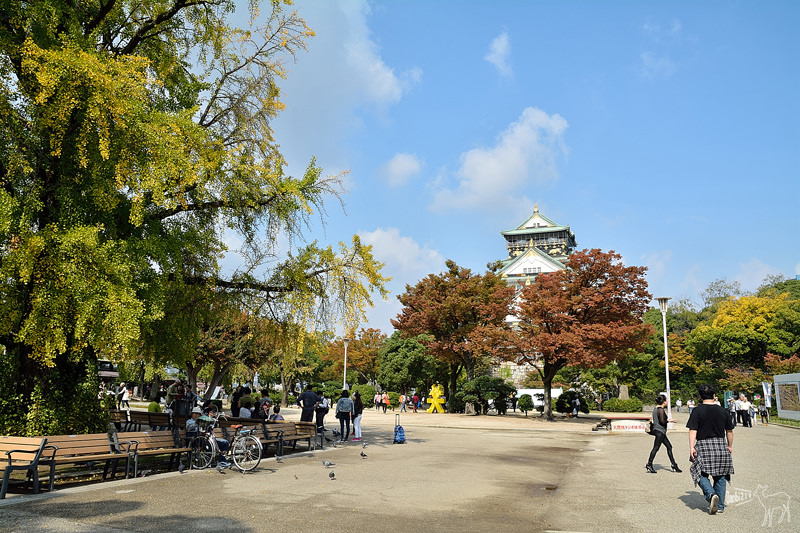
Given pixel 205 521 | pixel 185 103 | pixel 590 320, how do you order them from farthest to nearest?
pixel 590 320, pixel 185 103, pixel 205 521

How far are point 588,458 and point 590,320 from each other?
1807 cm

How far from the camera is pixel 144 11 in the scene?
1251cm

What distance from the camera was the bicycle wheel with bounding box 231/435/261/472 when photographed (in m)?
10.4

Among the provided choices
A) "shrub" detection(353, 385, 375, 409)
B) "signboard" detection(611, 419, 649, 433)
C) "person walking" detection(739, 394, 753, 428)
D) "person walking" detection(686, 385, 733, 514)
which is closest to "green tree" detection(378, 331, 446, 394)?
"shrub" detection(353, 385, 375, 409)

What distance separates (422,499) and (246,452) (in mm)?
4209

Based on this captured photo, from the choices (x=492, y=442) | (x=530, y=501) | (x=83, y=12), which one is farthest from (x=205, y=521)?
(x=492, y=442)

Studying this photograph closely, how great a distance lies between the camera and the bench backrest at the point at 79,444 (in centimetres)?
845

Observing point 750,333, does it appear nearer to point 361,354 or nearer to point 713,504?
point 361,354

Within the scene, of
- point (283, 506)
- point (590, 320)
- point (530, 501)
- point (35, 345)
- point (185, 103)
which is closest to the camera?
point (283, 506)

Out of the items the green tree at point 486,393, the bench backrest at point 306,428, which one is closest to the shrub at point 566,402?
the green tree at point 486,393

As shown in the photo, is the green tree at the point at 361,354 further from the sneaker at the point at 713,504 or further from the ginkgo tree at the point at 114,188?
the sneaker at the point at 713,504

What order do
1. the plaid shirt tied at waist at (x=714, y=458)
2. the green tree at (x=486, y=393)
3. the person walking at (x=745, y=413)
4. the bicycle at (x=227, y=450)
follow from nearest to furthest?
1. the plaid shirt tied at waist at (x=714, y=458)
2. the bicycle at (x=227, y=450)
3. the person walking at (x=745, y=413)
4. the green tree at (x=486, y=393)

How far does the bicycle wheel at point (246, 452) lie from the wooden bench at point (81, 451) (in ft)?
6.43

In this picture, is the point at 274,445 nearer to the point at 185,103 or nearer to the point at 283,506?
the point at 283,506
